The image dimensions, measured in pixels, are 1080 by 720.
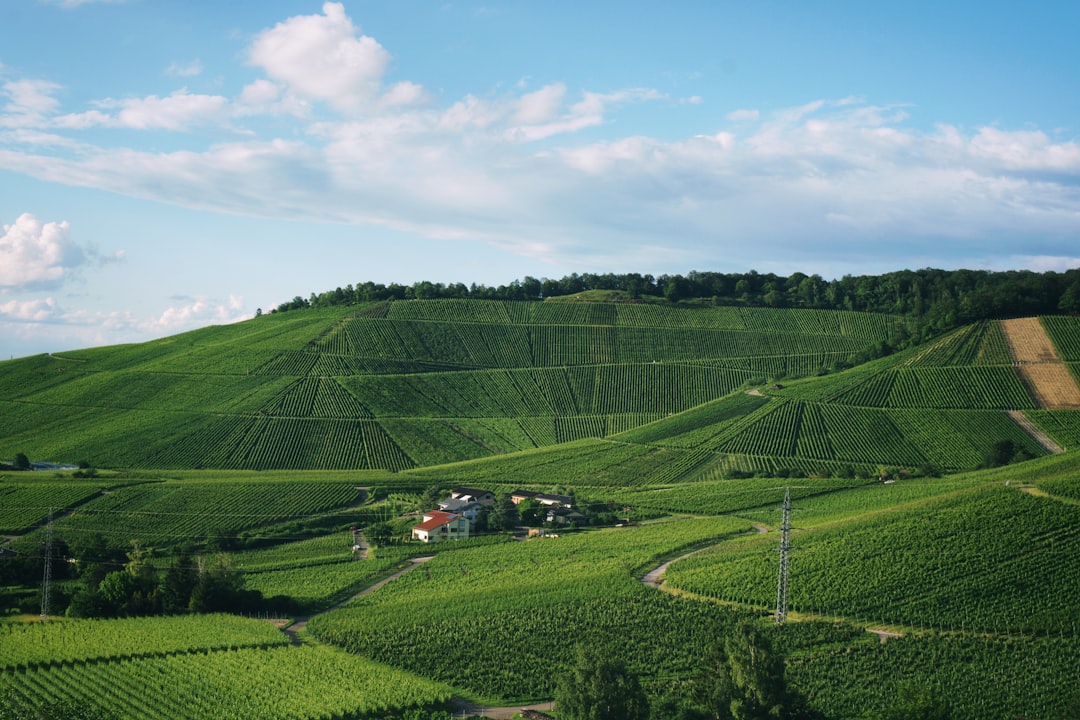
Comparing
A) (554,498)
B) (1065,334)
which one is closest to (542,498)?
(554,498)

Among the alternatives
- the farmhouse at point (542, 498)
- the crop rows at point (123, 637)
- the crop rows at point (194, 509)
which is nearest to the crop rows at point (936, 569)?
the farmhouse at point (542, 498)

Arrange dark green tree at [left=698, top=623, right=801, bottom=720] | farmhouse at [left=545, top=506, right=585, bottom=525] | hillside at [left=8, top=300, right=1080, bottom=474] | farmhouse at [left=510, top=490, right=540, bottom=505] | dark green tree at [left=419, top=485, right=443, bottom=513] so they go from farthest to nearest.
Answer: hillside at [left=8, top=300, right=1080, bottom=474], farmhouse at [left=510, top=490, right=540, bottom=505], dark green tree at [left=419, top=485, right=443, bottom=513], farmhouse at [left=545, top=506, right=585, bottom=525], dark green tree at [left=698, top=623, right=801, bottom=720]

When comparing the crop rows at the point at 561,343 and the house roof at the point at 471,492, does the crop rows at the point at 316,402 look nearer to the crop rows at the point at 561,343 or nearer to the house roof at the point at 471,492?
the crop rows at the point at 561,343

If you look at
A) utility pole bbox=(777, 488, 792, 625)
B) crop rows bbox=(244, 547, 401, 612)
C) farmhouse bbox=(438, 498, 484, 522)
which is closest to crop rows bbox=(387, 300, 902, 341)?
farmhouse bbox=(438, 498, 484, 522)

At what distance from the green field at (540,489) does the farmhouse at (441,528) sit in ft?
6.05

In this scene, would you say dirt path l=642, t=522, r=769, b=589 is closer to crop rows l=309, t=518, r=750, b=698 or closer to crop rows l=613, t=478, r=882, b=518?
crop rows l=309, t=518, r=750, b=698

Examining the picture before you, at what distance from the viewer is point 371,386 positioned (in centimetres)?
11775

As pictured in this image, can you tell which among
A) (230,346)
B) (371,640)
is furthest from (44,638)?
(230,346)

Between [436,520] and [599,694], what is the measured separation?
4229cm

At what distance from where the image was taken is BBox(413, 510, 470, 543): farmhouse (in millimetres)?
75188

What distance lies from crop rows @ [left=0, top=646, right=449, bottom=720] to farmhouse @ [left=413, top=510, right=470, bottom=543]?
28.2 metres

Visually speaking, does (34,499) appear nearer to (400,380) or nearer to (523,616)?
(523,616)

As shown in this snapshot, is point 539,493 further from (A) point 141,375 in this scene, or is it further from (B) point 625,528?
(A) point 141,375

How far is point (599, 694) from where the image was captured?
114ft
